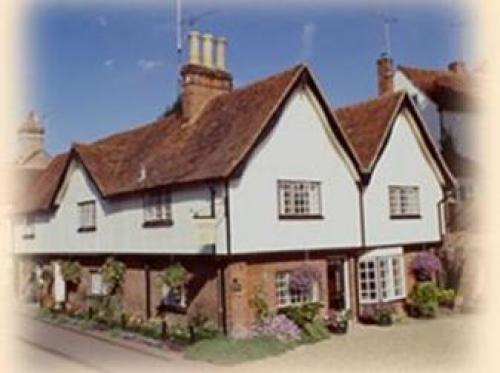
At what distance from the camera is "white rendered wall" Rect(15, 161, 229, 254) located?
9.12 meters

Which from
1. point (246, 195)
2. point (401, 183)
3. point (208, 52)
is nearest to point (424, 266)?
point (401, 183)

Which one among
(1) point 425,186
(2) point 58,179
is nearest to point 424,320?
(1) point 425,186

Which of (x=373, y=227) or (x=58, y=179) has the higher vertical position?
(x=58, y=179)

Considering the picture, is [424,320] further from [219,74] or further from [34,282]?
[34,282]

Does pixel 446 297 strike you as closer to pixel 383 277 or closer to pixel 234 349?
pixel 383 277

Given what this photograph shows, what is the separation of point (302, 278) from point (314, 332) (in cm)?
82

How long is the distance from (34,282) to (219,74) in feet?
18.8

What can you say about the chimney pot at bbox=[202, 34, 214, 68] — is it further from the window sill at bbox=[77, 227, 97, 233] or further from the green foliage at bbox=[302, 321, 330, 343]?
the green foliage at bbox=[302, 321, 330, 343]

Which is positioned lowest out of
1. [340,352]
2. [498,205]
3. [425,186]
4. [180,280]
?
[340,352]

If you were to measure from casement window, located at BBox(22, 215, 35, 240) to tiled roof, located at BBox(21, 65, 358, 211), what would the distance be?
1.05 meters

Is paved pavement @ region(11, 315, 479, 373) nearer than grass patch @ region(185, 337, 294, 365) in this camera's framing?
Yes

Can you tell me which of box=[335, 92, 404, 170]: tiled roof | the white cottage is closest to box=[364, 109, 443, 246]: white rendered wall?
the white cottage

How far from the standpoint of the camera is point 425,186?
1173cm

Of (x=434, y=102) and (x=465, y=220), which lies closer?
(x=465, y=220)
